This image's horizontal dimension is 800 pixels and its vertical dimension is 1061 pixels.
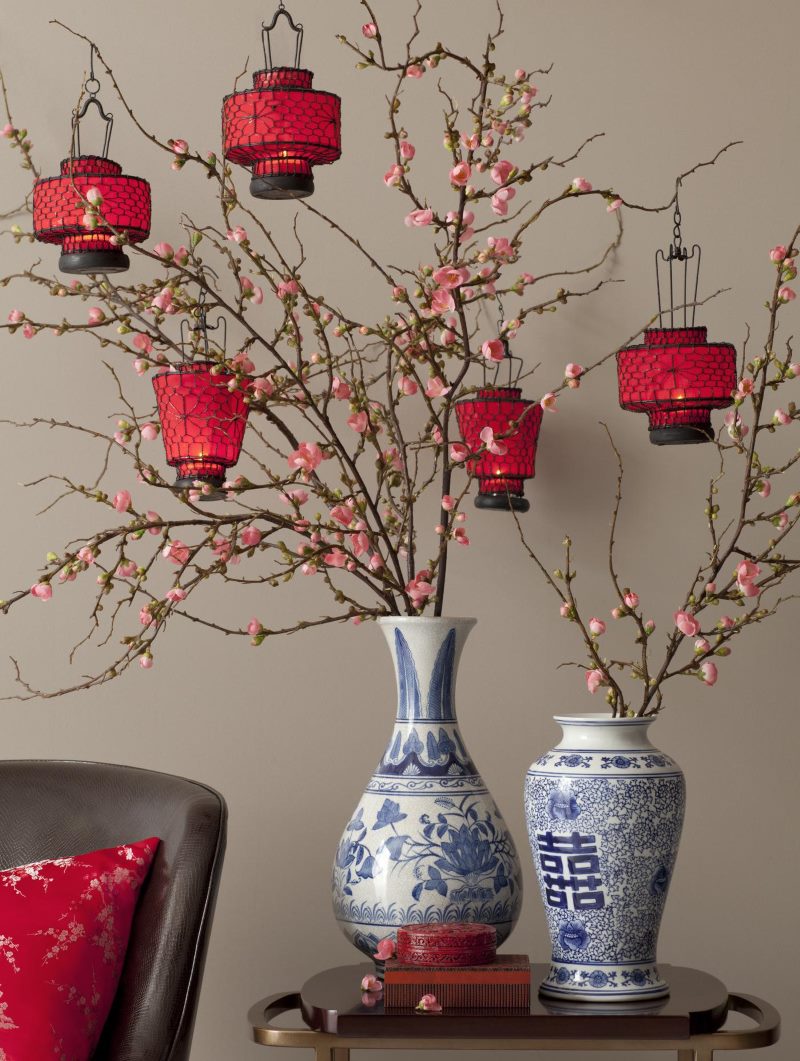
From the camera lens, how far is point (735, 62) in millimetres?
2297

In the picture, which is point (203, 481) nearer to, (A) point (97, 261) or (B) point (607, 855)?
(A) point (97, 261)

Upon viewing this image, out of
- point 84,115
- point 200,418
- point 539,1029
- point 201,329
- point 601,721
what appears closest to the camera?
point 539,1029

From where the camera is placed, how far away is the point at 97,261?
1882mm

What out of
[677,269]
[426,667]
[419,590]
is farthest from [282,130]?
Answer: [677,269]

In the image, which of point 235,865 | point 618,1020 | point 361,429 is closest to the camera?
point 618,1020

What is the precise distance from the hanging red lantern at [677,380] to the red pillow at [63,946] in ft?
3.25

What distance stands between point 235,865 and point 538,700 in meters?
0.60

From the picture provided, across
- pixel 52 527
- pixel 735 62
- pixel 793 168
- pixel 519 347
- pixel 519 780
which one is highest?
pixel 735 62

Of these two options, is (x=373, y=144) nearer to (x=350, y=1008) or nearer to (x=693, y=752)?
(x=693, y=752)

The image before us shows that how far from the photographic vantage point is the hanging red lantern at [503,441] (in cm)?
205

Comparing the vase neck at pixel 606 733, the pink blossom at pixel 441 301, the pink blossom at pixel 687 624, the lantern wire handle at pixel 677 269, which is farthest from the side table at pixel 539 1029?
the lantern wire handle at pixel 677 269

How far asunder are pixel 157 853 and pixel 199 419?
2.08 feet

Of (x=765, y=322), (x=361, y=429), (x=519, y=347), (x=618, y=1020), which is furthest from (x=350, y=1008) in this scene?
(x=765, y=322)

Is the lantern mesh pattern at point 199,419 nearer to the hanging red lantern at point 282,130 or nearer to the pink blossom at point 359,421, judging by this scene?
the pink blossom at point 359,421
